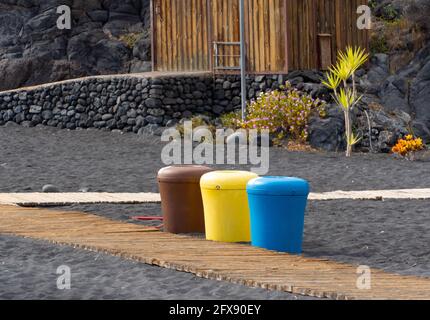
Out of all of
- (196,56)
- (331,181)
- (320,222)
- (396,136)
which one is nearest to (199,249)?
(320,222)

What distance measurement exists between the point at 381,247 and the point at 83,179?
798 centimetres

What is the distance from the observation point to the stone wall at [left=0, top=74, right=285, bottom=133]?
81.8 ft

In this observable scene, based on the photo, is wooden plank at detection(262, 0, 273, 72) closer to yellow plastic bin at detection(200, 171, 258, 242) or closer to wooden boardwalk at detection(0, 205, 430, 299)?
wooden boardwalk at detection(0, 205, 430, 299)

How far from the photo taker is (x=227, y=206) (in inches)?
442

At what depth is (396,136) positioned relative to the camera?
22.7 meters

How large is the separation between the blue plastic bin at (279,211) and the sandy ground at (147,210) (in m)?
0.38

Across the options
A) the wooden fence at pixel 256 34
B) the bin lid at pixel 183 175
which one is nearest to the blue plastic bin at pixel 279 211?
the bin lid at pixel 183 175

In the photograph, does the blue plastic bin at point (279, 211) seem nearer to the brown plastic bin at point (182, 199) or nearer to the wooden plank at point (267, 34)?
the brown plastic bin at point (182, 199)

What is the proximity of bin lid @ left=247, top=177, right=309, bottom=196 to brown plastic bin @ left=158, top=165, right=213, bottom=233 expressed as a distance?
1.46m

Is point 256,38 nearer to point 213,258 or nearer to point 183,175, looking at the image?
point 183,175

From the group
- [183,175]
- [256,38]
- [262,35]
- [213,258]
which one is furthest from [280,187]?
[256,38]

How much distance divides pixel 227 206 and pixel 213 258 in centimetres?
174

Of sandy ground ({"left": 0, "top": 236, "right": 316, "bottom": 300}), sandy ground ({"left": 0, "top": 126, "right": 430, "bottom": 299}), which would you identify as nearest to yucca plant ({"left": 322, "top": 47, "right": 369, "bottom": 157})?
sandy ground ({"left": 0, "top": 126, "right": 430, "bottom": 299})

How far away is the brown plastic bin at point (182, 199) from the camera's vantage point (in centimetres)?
1194
